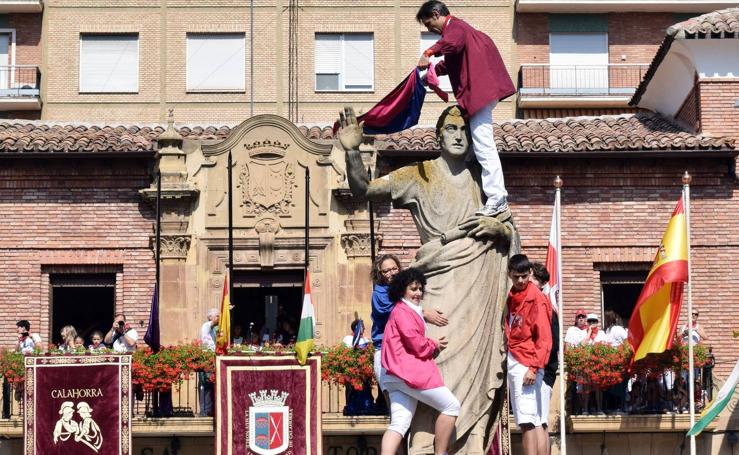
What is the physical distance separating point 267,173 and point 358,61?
13439 mm

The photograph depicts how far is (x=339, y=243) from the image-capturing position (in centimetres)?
2834

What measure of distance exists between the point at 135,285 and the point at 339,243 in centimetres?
375

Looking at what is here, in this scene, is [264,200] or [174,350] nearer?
[174,350]

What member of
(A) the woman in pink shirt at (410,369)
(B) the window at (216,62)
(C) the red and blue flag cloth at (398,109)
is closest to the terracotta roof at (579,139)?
(B) the window at (216,62)

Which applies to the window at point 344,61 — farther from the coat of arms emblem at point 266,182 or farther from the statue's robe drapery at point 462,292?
the statue's robe drapery at point 462,292

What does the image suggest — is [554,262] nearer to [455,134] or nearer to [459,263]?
[455,134]

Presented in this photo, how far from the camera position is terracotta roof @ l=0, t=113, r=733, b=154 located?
28609mm

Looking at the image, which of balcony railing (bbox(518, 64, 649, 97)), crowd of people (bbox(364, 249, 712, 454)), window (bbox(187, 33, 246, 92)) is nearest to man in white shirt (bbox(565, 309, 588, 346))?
crowd of people (bbox(364, 249, 712, 454))

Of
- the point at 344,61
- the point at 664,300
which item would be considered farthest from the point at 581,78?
the point at 664,300

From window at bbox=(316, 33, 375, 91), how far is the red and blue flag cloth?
90.5 feet

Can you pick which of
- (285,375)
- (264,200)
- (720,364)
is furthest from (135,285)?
(720,364)

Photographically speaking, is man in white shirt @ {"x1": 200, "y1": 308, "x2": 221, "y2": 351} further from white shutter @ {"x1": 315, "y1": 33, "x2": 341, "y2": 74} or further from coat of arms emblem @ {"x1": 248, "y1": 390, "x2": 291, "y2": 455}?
white shutter @ {"x1": 315, "y1": 33, "x2": 341, "y2": 74}

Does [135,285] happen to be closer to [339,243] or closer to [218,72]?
[339,243]

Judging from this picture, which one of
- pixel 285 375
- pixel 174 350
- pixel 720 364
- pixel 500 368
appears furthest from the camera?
pixel 720 364
